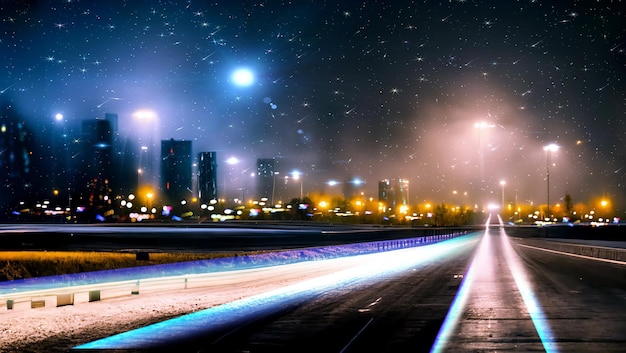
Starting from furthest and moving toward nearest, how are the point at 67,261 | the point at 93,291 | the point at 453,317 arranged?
the point at 67,261 → the point at 93,291 → the point at 453,317

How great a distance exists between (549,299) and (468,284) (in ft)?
18.6

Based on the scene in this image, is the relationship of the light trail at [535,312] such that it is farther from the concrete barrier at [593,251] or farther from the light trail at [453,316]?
the concrete barrier at [593,251]

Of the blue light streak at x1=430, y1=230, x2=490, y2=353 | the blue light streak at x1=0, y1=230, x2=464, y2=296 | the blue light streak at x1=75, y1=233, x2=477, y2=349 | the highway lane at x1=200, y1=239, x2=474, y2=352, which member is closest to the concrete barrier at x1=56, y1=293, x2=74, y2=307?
the blue light streak at x1=0, y1=230, x2=464, y2=296

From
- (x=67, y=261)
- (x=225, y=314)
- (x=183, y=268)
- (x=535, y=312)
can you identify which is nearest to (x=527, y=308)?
(x=535, y=312)

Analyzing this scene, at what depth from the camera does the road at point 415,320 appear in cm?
1299

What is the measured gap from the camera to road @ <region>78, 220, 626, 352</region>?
13.0 metres

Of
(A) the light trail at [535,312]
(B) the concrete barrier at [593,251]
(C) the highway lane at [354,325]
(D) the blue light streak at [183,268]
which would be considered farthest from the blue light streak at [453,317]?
(B) the concrete barrier at [593,251]

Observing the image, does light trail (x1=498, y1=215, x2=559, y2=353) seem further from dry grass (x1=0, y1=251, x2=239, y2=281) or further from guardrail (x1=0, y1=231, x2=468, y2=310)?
dry grass (x1=0, y1=251, x2=239, y2=281)

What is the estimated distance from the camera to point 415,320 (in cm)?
1631

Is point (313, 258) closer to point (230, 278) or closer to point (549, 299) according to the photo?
point (230, 278)

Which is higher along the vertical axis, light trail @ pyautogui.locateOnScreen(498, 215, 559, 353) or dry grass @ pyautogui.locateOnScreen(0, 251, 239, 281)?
light trail @ pyautogui.locateOnScreen(498, 215, 559, 353)

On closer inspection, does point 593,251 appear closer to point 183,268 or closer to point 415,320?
point 183,268

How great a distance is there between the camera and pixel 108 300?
74.5 ft

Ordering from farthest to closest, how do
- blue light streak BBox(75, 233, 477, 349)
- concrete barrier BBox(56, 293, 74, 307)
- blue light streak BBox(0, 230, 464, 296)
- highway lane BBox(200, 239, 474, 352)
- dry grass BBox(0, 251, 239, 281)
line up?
dry grass BBox(0, 251, 239, 281) < blue light streak BBox(0, 230, 464, 296) < concrete barrier BBox(56, 293, 74, 307) < blue light streak BBox(75, 233, 477, 349) < highway lane BBox(200, 239, 474, 352)
